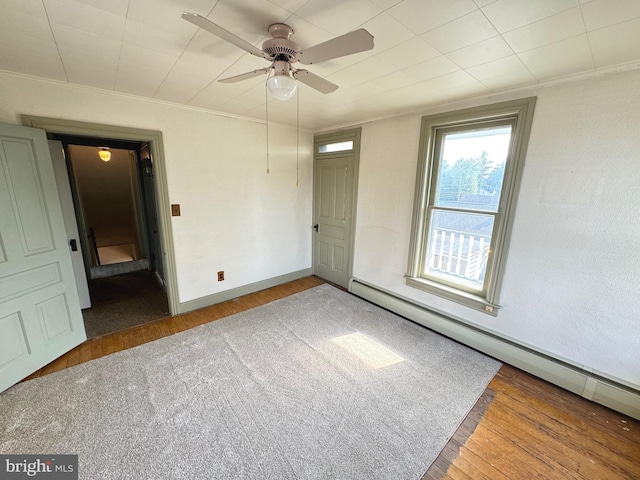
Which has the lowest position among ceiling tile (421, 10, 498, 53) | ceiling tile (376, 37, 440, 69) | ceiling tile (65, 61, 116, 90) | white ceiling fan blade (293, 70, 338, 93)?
white ceiling fan blade (293, 70, 338, 93)

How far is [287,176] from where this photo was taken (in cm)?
392

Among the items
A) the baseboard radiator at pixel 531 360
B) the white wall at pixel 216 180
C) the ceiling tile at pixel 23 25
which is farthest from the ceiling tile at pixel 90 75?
the baseboard radiator at pixel 531 360

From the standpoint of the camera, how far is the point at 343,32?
1412mm

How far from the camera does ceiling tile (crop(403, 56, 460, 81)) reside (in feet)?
5.58

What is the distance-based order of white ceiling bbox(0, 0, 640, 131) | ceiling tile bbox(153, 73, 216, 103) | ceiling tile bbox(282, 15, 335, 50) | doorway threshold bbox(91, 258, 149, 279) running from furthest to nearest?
doorway threshold bbox(91, 258, 149, 279), ceiling tile bbox(153, 73, 216, 103), ceiling tile bbox(282, 15, 335, 50), white ceiling bbox(0, 0, 640, 131)

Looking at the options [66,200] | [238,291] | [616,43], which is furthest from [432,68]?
[66,200]

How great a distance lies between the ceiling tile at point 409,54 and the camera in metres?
1.50

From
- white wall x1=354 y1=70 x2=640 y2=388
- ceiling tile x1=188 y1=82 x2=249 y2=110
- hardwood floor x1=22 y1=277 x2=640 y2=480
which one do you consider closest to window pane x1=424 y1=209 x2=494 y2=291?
white wall x1=354 y1=70 x2=640 y2=388

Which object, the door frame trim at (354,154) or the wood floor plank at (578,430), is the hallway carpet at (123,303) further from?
the wood floor plank at (578,430)

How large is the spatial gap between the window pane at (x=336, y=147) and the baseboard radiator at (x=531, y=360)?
2.18m

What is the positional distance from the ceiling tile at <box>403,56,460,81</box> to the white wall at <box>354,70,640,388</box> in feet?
2.63

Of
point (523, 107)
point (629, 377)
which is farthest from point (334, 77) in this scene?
point (629, 377)

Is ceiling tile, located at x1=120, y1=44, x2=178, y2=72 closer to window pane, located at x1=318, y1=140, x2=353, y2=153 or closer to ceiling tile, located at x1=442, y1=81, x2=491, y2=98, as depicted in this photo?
ceiling tile, located at x1=442, y1=81, x2=491, y2=98

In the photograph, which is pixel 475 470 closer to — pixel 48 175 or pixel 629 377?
pixel 629 377
